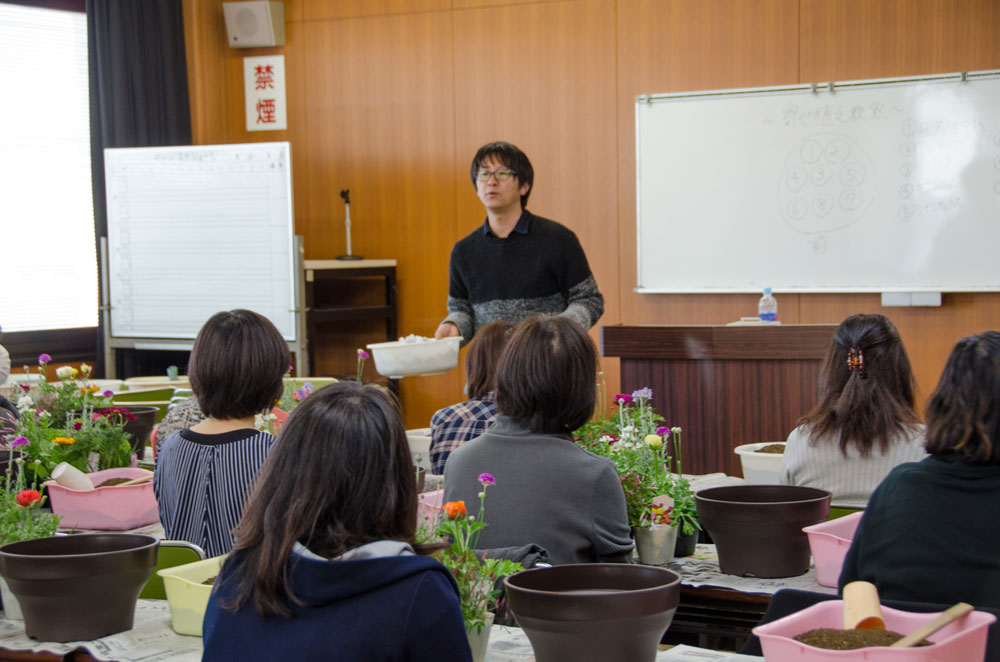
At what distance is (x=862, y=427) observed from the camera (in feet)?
6.70

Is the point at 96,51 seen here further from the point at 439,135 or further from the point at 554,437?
the point at 554,437

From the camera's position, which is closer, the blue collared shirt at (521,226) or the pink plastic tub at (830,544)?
the pink plastic tub at (830,544)

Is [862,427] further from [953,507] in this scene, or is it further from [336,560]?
[336,560]

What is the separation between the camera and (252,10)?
6.05 m

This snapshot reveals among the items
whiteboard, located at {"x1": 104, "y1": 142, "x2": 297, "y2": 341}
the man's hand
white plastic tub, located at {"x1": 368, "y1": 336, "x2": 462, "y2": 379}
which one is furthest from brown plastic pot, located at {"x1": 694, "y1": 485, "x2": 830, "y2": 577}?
whiteboard, located at {"x1": 104, "y1": 142, "x2": 297, "y2": 341}

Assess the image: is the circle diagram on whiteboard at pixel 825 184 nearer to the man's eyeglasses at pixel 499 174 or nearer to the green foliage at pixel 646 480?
the man's eyeglasses at pixel 499 174

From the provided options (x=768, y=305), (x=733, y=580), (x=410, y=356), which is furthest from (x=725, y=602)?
(x=768, y=305)

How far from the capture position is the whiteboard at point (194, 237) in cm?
536

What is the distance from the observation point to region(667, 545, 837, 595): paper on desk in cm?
159

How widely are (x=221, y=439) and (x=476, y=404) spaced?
0.68 meters

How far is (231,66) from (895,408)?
5.11m

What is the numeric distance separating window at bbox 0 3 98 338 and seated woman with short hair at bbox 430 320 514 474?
3.71 meters

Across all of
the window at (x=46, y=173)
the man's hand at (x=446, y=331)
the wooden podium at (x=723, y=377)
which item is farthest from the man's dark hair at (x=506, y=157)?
the window at (x=46, y=173)

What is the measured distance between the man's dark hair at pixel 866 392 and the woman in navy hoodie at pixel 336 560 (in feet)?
3.91
